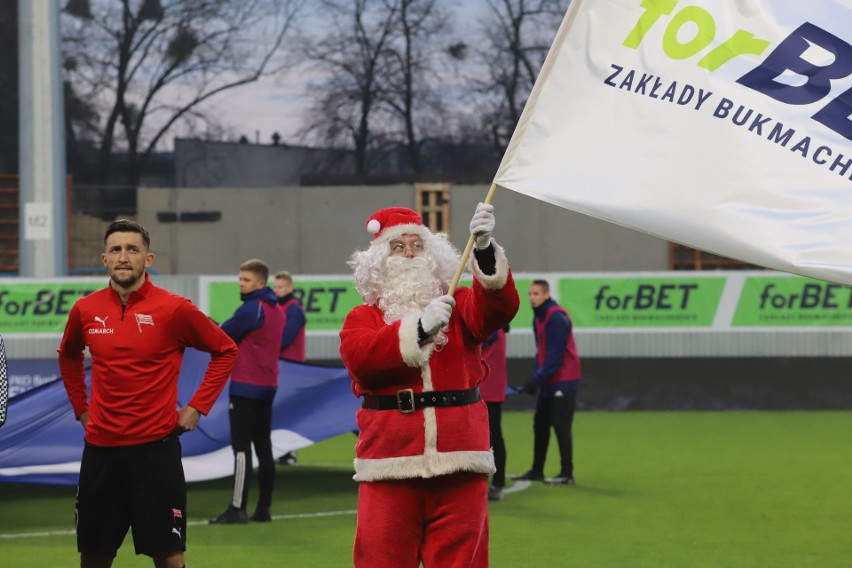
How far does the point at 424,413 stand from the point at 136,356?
164 cm

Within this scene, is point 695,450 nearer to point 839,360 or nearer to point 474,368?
point 839,360

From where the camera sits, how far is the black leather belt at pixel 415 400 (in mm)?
5375

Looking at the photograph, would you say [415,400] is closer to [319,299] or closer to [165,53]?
[319,299]

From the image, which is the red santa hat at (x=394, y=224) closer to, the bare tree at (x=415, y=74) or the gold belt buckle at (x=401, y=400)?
the gold belt buckle at (x=401, y=400)

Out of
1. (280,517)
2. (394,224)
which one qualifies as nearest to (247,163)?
(280,517)

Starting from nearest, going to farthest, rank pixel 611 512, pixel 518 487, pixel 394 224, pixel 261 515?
1. pixel 394 224
2. pixel 261 515
3. pixel 611 512
4. pixel 518 487

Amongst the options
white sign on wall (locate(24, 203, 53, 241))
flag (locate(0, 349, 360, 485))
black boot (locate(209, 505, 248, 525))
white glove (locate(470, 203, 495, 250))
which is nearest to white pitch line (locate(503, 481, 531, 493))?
flag (locate(0, 349, 360, 485))

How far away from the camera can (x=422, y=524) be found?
5434mm

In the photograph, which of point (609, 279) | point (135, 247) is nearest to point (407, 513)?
point (135, 247)

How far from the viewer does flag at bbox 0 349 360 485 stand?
10.7 metres

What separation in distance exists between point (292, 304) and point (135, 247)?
6.28m

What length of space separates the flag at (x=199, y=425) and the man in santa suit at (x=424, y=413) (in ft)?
19.0

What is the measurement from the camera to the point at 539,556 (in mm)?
9031

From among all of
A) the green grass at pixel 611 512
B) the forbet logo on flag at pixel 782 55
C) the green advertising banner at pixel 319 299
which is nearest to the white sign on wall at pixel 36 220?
the green advertising banner at pixel 319 299
